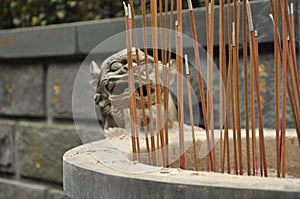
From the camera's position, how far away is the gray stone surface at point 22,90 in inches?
70.3

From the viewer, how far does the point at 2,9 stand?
2168 millimetres

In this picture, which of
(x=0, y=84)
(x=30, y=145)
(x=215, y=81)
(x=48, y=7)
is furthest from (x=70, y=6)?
(x=215, y=81)

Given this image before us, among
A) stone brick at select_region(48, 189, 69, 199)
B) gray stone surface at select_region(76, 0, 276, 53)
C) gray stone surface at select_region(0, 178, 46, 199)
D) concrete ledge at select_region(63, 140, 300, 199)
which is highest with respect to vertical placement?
gray stone surface at select_region(76, 0, 276, 53)

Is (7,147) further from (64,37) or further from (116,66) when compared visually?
(116,66)

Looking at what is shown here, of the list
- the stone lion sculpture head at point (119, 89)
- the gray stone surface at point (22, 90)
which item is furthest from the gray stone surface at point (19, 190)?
the stone lion sculpture head at point (119, 89)

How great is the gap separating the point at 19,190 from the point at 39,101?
0.35 metres

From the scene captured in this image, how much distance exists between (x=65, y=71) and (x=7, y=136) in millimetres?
419

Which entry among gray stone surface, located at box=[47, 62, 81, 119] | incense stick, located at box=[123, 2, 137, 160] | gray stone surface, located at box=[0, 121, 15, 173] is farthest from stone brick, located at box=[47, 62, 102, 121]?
incense stick, located at box=[123, 2, 137, 160]

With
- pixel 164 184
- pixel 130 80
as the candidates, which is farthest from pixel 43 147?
pixel 164 184

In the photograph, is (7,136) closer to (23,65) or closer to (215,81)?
(23,65)

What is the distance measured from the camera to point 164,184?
483mm

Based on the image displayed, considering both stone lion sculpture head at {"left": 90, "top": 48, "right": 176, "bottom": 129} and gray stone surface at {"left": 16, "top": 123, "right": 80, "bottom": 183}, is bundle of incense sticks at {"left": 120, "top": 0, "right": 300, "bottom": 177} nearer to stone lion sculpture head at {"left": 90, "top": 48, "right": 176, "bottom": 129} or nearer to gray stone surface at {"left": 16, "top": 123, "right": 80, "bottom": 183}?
stone lion sculpture head at {"left": 90, "top": 48, "right": 176, "bottom": 129}

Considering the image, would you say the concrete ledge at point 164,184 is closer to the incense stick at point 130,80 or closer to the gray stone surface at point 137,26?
the incense stick at point 130,80

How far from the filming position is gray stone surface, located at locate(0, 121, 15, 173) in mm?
1882
